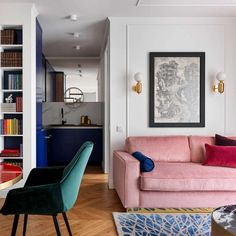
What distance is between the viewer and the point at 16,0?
430 cm

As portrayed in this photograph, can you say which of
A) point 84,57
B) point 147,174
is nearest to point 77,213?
point 147,174

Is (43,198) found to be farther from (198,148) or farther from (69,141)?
(69,141)

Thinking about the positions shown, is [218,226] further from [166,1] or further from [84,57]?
[84,57]

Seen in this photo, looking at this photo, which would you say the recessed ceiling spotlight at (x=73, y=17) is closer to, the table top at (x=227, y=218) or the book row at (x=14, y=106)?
the book row at (x=14, y=106)

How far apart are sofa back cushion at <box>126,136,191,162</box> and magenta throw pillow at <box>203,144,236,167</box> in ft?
1.22

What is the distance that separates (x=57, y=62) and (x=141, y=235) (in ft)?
22.3

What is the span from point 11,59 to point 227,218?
3537mm

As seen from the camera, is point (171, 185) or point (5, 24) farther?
point (5, 24)

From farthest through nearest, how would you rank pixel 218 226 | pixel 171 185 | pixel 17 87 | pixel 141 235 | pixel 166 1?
pixel 17 87, pixel 166 1, pixel 171 185, pixel 141 235, pixel 218 226

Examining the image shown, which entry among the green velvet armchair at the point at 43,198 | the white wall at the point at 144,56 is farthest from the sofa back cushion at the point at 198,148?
the green velvet armchair at the point at 43,198

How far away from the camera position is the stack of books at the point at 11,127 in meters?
4.52

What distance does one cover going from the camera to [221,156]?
409 cm

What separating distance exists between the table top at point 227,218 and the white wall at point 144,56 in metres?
2.51

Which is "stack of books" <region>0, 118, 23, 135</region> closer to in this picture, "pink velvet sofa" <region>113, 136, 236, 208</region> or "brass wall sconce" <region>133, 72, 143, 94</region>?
"pink velvet sofa" <region>113, 136, 236, 208</region>
